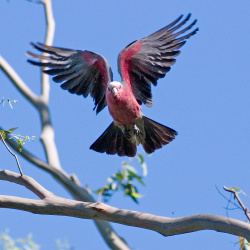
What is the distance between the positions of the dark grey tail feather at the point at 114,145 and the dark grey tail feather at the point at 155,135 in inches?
6.5

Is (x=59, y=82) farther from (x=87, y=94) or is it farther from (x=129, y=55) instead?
(x=129, y=55)

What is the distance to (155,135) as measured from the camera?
6.61m

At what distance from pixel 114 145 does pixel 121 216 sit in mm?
2545

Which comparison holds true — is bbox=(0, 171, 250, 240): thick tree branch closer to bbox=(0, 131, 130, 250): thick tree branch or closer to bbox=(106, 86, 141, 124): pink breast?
bbox=(106, 86, 141, 124): pink breast

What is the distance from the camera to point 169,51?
6.45m

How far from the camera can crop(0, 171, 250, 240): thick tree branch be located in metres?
3.90

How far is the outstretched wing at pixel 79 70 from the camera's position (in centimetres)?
653

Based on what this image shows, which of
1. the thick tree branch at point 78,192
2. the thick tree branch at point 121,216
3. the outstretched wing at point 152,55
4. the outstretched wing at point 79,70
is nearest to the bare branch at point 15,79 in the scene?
the thick tree branch at point 78,192

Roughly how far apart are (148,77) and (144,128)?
22.0 inches

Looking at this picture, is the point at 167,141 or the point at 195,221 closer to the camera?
the point at 195,221

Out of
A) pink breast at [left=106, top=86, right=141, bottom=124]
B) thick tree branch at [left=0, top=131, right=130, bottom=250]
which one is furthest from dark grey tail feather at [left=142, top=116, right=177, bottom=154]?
thick tree branch at [left=0, top=131, right=130, bottom=250]

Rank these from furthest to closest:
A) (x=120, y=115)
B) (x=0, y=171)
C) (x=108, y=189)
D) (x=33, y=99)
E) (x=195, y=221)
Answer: (x=33, y=99) < (x=108, y=189) < (x=120, y=115) < (x=0, y=171) < (x=195, y=221)

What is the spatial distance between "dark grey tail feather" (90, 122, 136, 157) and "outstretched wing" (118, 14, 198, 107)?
0.47m

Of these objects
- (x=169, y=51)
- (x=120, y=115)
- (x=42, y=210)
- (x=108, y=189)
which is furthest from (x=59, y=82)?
(x=42, y=210)
